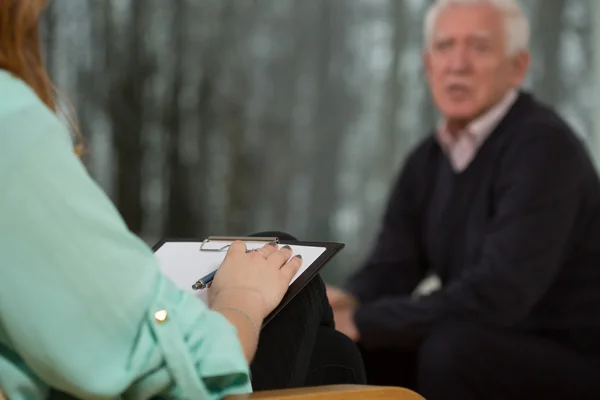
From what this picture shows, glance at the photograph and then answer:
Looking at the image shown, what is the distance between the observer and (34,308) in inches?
26.0

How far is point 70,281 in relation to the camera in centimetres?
67

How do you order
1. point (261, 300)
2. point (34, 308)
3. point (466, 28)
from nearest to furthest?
point (34, 308) < point (261, 300) < point (466, 28)

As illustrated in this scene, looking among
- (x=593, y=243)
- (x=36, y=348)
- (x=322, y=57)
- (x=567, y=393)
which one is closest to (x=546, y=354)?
(x=567, y=393)

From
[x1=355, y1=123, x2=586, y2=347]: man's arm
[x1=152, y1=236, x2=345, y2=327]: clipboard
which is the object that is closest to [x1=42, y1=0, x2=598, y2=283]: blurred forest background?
[x1=355, y1=123, x2=586, y2=347]: man's arm

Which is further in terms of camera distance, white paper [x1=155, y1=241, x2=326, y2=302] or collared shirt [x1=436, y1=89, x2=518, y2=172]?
collared shirt [x1=436, y1=89, x2=518, y2=172]

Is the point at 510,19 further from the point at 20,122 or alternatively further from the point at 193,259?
the point at 20,122

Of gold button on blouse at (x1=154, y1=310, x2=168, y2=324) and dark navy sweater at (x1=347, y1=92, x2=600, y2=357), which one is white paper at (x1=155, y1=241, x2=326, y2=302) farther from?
dark navy sweater at (x1=347, y1=92, x2=600, y2=357)

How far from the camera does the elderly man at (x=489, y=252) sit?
170 centimetres

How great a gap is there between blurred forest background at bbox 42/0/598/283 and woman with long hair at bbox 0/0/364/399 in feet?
7.19

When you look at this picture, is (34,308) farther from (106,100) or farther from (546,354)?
(106,100)

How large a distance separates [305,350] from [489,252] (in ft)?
2.95

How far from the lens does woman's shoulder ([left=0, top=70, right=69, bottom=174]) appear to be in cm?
66

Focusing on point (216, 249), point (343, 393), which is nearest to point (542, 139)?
point (216, 249)

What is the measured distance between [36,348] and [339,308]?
3.80 feet
